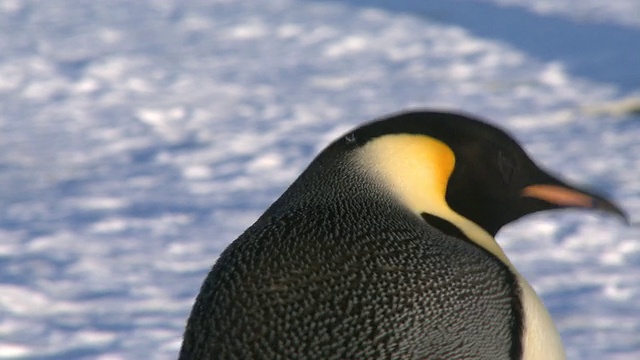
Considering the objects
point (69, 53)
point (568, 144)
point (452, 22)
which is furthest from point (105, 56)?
point (568, 144)

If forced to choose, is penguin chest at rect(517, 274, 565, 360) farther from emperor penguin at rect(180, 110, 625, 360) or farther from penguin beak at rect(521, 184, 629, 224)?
penguin beak at rect(521, 184, 629, 224)

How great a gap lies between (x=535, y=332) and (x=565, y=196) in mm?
415

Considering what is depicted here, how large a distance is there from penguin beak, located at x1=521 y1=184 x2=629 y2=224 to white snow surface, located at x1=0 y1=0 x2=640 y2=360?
0.83 m

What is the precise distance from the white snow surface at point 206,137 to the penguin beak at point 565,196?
2.73 ft

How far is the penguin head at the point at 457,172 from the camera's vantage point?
1.50 metres

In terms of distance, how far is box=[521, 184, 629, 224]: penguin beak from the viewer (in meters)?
1.74

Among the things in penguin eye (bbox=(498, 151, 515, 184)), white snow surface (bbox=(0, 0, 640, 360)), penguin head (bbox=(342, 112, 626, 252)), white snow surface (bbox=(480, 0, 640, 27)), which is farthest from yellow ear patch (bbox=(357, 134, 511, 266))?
white snow surface (bbox=(480, 0, 640, 27))

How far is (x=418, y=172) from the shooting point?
152 cm

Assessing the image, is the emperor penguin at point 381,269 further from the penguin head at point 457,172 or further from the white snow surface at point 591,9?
the white snow surface at point 591,9

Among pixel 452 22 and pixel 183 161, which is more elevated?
pixel 452 22

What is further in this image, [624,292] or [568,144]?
[568,144]

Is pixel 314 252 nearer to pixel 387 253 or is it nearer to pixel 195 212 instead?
pixel 387 253

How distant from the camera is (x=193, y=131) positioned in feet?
13.9

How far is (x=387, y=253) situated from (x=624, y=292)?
1.69 meters
